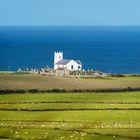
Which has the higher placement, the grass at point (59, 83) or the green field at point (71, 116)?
the grass at point (59, 83)

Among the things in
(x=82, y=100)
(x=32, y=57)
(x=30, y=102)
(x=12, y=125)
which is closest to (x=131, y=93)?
(x=82, y=100)

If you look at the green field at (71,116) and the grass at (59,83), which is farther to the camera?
the grass at (59,83)

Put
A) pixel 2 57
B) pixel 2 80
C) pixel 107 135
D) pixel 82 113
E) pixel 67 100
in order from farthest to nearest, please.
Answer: pixel 2 57 → pixel 2 80 → pixel 67 100 → pixel 82 113 → pixel 107 135

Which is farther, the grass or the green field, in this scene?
the grass

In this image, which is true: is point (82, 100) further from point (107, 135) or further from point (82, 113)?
point (107, 135)

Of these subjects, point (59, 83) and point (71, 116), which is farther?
point (59, 83)

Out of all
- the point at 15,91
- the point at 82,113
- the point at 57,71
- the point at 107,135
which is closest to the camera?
the point at 107,135

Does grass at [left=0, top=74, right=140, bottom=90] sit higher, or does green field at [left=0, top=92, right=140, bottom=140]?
grass at [left=0, top=74, right=140, bottom=90]

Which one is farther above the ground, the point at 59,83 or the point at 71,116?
the point at 59,83
